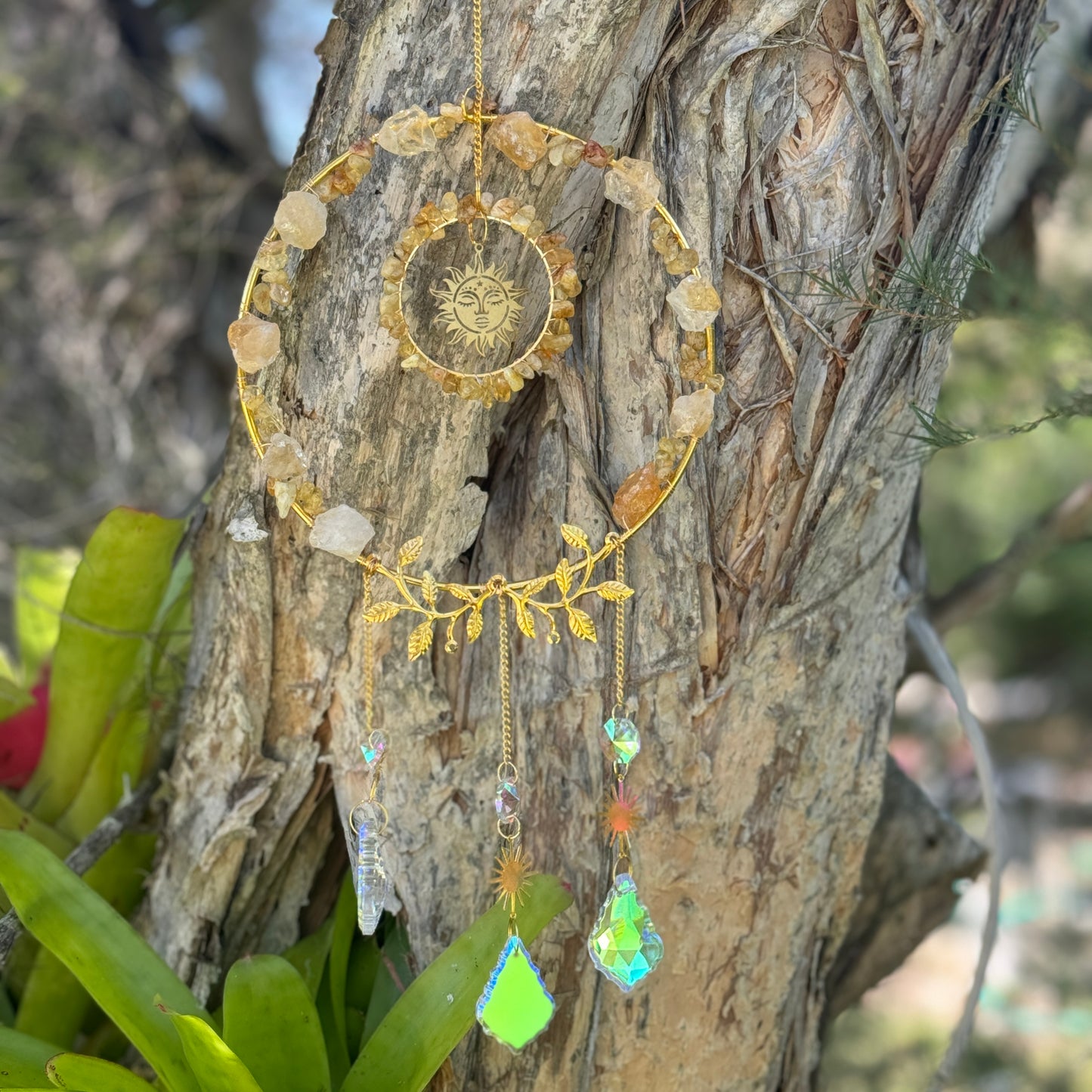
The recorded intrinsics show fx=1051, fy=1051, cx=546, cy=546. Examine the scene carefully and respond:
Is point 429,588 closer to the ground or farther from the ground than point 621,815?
farther from the ground

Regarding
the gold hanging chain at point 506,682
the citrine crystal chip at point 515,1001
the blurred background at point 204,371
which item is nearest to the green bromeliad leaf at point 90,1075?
the citrine crystal chip at point 515,1001

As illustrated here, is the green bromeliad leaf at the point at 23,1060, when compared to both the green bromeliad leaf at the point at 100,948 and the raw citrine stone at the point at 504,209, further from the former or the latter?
the raw citrine stone at the point at 504,209

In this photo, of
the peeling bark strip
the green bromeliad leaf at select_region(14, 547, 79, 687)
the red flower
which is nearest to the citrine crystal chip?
the peeling bark strip

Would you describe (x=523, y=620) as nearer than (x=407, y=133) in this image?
No

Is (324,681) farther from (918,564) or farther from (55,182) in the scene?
(55,182)

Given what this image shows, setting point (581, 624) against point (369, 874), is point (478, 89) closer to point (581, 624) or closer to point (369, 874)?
point (581, 624)

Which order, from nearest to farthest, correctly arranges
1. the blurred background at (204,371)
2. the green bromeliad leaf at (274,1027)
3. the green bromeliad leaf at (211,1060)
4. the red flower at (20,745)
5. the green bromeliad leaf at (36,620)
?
1. the green bromeliad leaf at (211,1060)
2. the green bromeliad leaf at (274,1027)
3. the red flower at (20,745)
4. the green bromeliad leaf at (36,620)
5. the blurred background at (204,371)

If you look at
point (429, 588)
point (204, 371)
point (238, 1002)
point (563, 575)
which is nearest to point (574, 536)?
point (563, 575)
